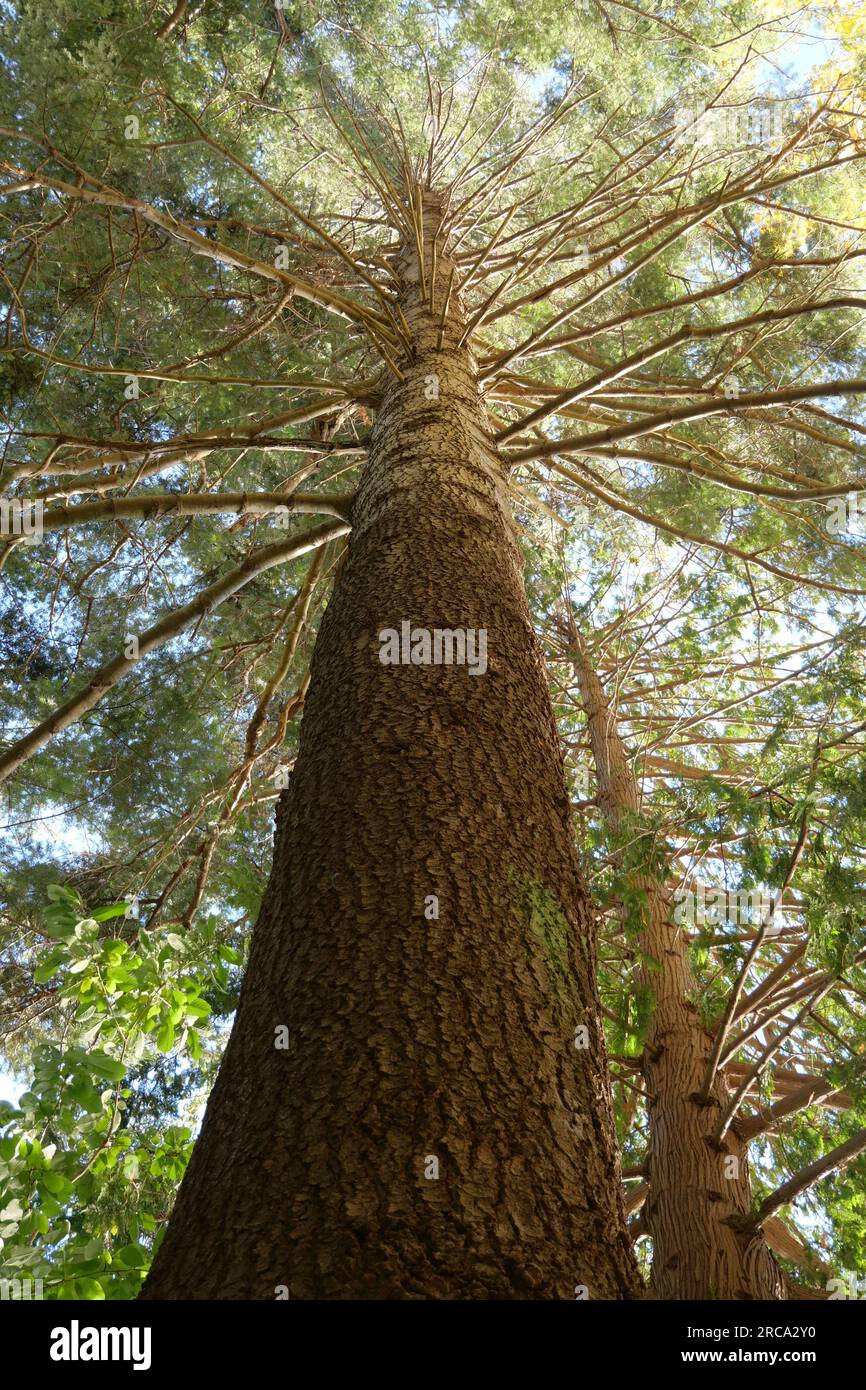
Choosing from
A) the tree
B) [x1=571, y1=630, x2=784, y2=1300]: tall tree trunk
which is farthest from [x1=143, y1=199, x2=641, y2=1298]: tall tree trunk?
[x1=571, y1=630, x2=784, y2=1300]: tall tree trunk

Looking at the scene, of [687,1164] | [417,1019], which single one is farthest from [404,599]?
[687,1164]

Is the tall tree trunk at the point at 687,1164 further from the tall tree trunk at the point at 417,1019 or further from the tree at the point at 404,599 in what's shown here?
the tall tree trunk at the point at 417,1019

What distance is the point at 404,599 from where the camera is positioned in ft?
6.83

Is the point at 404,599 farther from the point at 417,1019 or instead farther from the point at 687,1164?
the point at 687,1164

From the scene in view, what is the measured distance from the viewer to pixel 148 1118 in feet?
15.6

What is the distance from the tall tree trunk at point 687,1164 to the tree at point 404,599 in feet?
0.06

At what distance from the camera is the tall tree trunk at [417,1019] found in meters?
0.99

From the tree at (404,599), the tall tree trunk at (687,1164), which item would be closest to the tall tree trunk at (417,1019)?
the tree at (404,599)

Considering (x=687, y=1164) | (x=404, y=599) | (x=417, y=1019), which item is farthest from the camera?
(x=687, y=1164)

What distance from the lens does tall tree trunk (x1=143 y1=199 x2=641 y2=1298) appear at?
995mm

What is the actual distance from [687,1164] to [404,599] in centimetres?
222

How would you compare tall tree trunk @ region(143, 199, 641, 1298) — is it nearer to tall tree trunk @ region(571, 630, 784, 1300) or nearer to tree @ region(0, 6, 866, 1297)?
tree @ region(0, 6, 866, 1297)
